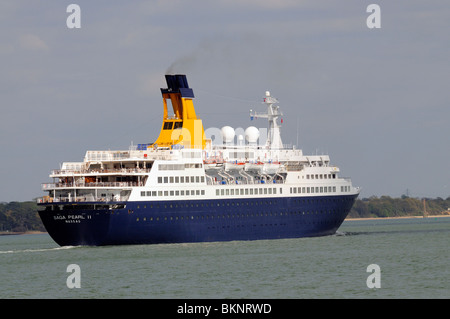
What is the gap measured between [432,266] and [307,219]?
2693 centimetres

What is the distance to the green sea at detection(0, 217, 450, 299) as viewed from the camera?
46.6 meters

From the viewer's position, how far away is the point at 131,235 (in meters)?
71.6

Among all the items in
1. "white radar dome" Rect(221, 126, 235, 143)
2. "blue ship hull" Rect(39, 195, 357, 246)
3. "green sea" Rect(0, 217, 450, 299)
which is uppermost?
"white radar dome" Rect(221, 126, 235, 143)

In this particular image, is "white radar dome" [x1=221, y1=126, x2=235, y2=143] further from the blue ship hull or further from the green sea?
the green sea

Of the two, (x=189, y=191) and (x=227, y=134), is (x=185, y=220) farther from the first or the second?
(x=227, y=134)

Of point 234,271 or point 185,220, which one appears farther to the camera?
point 185,220

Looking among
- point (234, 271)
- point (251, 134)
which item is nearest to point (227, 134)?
point (251, 134)

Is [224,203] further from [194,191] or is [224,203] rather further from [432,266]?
[432,266]

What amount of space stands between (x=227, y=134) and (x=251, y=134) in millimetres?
3662

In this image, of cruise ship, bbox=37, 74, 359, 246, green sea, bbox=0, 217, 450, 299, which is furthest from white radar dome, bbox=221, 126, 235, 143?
green sea, bbox=0, 217, 450, 299

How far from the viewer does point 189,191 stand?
74438 millimetres

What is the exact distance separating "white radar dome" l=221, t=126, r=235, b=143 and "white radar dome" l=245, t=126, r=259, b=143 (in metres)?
2.85
